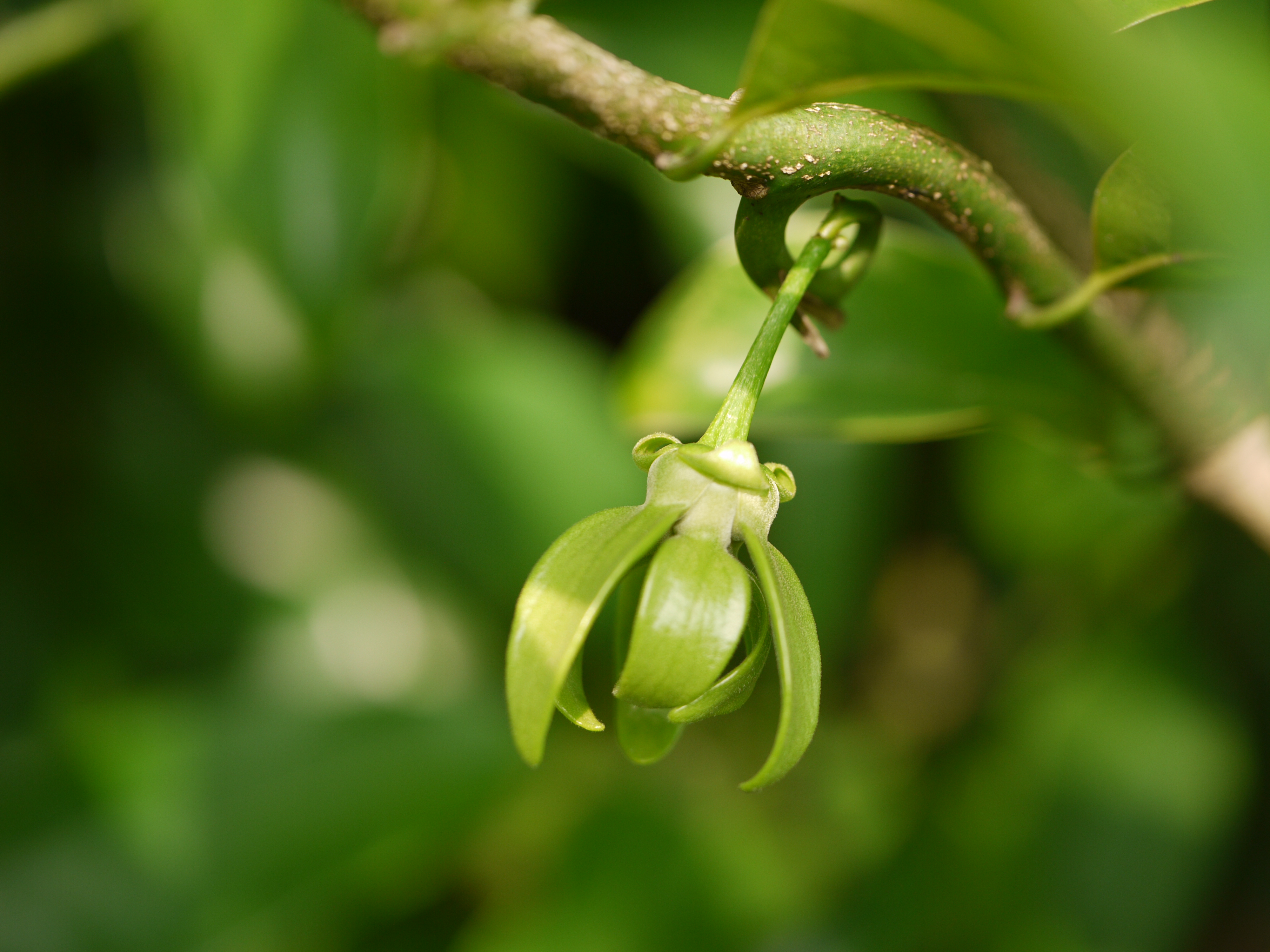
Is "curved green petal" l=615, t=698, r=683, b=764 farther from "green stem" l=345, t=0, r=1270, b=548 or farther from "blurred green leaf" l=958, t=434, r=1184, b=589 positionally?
"blurred green leaf" l=958, t=434, r=1184, b=589

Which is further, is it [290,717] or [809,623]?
[290,717]

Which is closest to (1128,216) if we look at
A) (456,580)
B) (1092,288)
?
(1092,288)

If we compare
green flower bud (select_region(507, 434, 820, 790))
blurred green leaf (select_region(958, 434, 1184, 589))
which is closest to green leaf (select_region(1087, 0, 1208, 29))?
green flower bud (select_region(507, 434, 820, 790))

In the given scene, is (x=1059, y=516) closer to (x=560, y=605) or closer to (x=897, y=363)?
(x=897, y=363)

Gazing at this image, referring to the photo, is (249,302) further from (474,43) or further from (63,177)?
(474,43)

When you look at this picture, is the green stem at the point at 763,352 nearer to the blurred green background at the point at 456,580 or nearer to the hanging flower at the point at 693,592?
the hanging flower at the point at 693,592

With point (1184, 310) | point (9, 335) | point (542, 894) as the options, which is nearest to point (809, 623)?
point (1184, 310)
